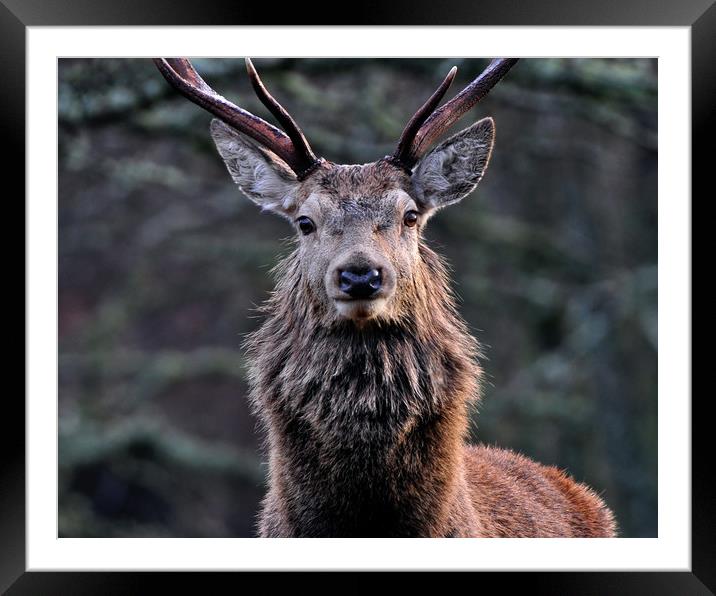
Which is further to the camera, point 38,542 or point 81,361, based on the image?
point 81,361

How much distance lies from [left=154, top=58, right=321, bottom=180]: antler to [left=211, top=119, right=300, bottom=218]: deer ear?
4 centimetres

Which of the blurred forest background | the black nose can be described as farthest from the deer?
the blurred forest background

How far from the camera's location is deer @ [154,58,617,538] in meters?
5.56

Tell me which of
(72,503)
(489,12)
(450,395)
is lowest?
(72,503)

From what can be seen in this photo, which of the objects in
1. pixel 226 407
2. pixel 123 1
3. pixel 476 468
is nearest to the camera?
pixel 123 1

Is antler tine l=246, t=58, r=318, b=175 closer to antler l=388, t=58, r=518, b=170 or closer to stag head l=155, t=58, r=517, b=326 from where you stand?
stag head l=155, t=58, r=517, b=326

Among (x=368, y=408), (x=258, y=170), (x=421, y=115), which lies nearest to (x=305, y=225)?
(x=258, y=170)

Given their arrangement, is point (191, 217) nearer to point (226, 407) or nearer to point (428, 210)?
point (226, 407)

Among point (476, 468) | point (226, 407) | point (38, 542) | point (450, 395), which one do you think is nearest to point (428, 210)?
point (450, 395)

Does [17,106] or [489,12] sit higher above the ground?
[489,12]

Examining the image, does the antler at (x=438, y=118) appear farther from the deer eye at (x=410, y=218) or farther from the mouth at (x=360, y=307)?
the mouth at (x=360, y=307)

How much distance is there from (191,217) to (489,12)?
34.2 ft

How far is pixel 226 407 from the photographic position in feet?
64.5

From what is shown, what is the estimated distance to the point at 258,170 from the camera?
6.05 m
